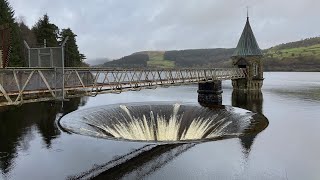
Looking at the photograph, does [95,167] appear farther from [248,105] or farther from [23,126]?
[248,105]

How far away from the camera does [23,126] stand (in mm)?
40125

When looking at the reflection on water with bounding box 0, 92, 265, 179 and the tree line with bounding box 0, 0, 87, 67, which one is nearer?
the reflection on water with bounding box 0, 92, 265, 179

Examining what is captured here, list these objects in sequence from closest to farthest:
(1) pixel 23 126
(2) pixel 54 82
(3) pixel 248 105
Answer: (2) pixel 54 82 < (1) pixel 23 126 < (3) pixel 248 105

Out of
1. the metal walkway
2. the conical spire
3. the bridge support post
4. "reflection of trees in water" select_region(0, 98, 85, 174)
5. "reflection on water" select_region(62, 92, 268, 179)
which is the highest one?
the conical spire

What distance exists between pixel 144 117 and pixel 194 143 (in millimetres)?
13997

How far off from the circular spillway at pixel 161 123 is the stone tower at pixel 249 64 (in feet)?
106

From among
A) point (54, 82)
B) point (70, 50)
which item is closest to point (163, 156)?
point (54, 82)

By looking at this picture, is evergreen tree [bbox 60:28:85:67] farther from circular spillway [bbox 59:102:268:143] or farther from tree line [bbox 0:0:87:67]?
circular spillway [bbox 59:102:268:143]

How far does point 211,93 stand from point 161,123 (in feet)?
63.8

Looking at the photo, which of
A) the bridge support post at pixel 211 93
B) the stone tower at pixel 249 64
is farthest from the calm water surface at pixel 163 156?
the stone tower at pixel 249 64

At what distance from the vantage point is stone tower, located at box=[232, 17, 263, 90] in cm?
7762

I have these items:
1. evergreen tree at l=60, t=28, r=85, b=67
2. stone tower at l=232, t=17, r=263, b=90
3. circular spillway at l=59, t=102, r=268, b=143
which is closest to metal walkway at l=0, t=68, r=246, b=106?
circular spillway at l=59, t=102, r=268, b=143

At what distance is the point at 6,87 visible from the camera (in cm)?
1981

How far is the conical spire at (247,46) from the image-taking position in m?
79.0
